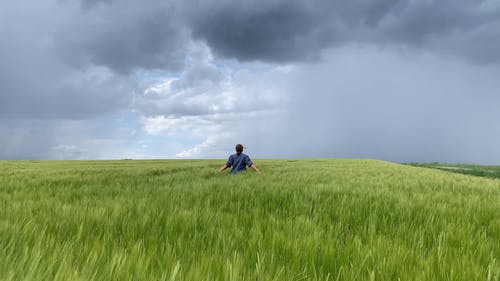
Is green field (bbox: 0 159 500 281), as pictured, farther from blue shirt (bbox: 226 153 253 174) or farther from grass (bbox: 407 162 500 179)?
grass (bbox: 407 162 500 179)

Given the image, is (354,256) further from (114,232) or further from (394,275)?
(114,232)

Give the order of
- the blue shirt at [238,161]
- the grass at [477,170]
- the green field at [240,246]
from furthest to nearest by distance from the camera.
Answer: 1. the grass at [477,170]
2. the blue shirt at [238,161]
3. the green field at [240,246]

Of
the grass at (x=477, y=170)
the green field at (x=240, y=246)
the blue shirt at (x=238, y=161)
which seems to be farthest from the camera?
the grass at (x=477, y=170)

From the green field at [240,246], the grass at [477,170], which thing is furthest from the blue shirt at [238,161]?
the grass at [477,170]

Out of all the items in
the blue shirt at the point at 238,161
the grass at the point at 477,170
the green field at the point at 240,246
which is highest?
the blue shirt at the point at 238,161

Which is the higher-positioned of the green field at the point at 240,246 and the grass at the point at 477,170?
the green field at the point at 240,246

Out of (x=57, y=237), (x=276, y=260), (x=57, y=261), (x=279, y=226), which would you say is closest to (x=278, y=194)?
(x=279, y=226)

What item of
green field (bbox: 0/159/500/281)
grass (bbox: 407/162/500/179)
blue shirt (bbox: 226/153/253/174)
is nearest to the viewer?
green field (bbox: 0/159/500/281)

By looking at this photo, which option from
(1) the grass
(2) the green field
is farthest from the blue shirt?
(1) the grass

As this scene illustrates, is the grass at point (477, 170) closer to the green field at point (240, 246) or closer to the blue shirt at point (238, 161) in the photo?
the blue shirt at point (238, 161)

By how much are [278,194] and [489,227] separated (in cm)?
272

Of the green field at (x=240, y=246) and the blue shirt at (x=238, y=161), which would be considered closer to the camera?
the green field at (x=240, y=246)

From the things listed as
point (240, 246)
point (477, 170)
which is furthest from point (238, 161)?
point (477, 170)

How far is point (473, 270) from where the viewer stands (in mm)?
1844
